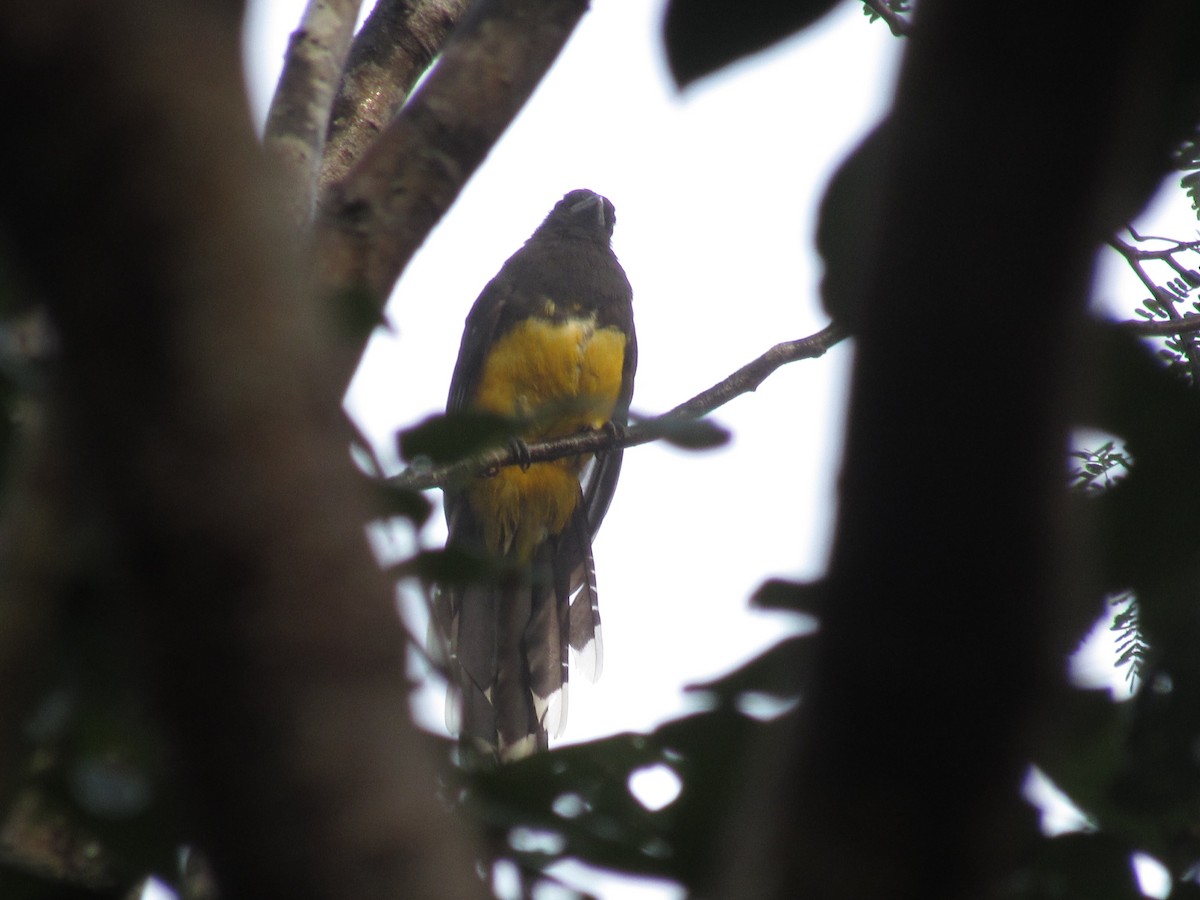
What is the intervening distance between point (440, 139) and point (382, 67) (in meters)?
1.52

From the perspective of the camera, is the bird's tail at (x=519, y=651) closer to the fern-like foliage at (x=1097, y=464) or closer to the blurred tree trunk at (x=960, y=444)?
the fern-like foliage at (x=1097, y=464)

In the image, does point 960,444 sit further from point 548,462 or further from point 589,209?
point 589,209

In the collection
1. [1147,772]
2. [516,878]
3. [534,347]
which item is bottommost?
[516,878]

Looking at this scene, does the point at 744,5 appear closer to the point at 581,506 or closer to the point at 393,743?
the point at 393,743

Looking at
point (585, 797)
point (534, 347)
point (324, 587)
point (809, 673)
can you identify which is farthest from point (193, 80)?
point (534, 347)

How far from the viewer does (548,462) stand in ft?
19.7

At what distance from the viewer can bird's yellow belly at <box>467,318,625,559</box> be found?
6.27 metres

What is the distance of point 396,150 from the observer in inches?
61.1

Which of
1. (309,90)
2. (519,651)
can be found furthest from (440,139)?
(519,651)

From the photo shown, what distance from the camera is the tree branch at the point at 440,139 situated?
1531mm

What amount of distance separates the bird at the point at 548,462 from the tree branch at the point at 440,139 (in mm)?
3891

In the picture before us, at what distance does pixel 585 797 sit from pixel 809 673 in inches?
30.4

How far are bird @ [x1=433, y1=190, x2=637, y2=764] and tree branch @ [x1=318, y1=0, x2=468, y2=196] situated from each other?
2646 millimetres

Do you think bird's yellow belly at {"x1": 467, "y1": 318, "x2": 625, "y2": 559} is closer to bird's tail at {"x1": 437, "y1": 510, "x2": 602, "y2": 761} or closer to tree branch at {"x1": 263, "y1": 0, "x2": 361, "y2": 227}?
bird's tail at {"x1": 437, "y1": 510, "x2": 602, "y2": 761}
